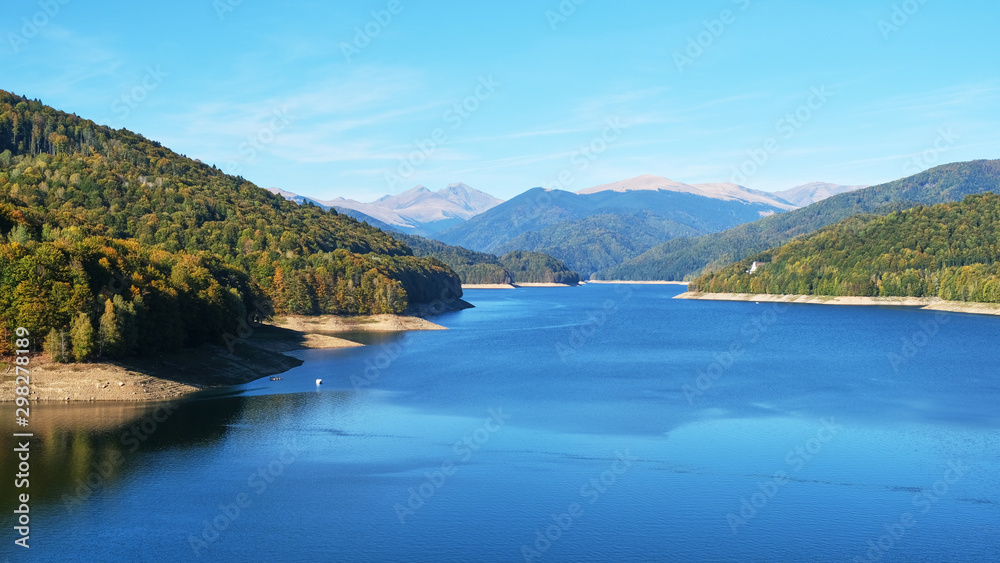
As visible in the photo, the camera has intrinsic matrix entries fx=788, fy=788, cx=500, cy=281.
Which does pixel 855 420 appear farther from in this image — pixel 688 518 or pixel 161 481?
pixel 161 481

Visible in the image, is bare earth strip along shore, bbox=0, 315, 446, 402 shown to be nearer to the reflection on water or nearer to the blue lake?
the reflection on water

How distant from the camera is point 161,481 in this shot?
45.4 metres

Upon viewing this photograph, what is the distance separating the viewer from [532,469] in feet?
160

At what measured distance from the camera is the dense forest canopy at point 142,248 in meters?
70.3

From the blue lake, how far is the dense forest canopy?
11.2 m

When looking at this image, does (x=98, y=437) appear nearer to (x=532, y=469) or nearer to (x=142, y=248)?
(x=532, y=469)

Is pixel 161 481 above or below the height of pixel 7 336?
below

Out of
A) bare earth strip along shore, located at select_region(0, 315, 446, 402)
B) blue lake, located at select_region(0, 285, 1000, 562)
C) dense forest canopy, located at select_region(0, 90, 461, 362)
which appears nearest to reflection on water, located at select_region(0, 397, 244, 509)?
blue lake, located at select_region(0, 285, 1000, 562)

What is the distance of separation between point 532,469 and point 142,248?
76.1 m

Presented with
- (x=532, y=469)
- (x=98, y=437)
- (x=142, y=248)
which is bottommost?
(x=532, y=469)

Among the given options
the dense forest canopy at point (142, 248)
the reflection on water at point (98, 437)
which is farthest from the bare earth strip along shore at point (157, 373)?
the dense forest canopy at point (142, 248)

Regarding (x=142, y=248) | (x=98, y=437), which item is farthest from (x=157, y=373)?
(x=142, y=248)

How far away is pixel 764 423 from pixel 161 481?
44.0 m

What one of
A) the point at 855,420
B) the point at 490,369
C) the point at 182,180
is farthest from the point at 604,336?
the point at 182,180
